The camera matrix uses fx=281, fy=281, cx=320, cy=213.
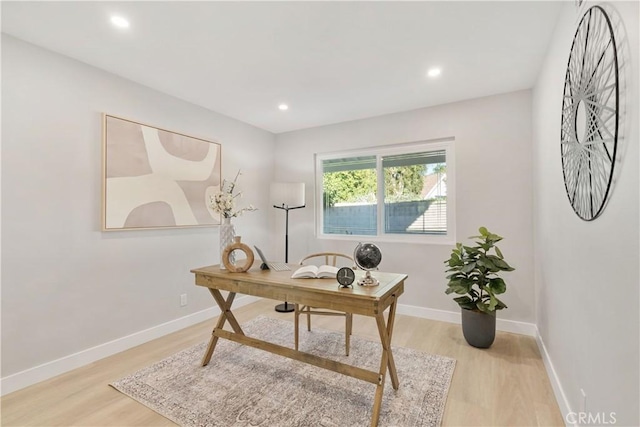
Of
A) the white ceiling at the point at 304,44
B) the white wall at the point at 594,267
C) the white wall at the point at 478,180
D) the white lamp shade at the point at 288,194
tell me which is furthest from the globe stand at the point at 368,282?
the white lamp shade at the point at 288,194

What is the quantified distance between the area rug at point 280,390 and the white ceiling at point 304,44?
2.47 metres

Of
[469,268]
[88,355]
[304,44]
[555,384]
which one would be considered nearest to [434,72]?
[304,44]

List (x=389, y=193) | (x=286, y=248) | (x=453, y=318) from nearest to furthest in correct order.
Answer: (x=453, y=318) < (x=389, y=193) < (x=286, y=248)

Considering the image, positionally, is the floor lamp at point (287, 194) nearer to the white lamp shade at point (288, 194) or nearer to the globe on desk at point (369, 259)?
the white lamp shade at point (288, 194)

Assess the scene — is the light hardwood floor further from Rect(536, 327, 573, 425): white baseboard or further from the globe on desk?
the globe on desk

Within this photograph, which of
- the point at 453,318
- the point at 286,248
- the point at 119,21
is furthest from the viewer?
the point at 286,248

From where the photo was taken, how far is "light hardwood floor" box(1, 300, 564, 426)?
1680mm

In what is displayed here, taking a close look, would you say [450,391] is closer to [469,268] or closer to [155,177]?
[469,268]

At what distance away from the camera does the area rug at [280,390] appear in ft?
5.51

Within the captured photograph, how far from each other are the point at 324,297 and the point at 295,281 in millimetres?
268

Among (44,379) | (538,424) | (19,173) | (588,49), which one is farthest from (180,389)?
(588,49)

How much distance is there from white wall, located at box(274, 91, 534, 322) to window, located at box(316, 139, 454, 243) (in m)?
0.13

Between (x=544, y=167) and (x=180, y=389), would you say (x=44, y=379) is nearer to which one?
(x=180, y=389)

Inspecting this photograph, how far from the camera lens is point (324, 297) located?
1665 millimetres
